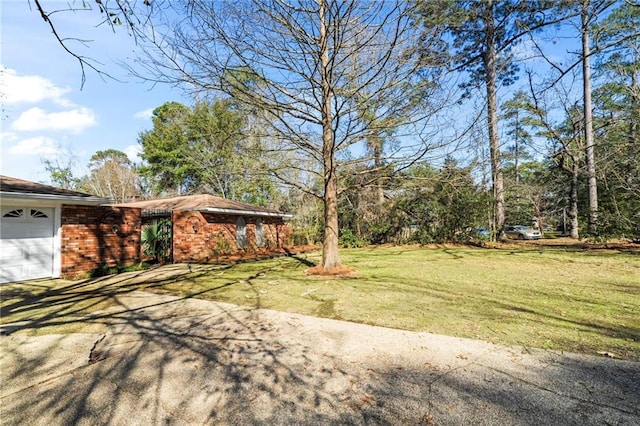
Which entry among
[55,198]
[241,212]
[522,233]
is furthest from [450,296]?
[522,233]

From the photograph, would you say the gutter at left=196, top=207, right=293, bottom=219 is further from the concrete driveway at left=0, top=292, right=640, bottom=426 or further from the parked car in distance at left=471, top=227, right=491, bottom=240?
the parked car in distance at left=471, top=227, right=491, bottom=240

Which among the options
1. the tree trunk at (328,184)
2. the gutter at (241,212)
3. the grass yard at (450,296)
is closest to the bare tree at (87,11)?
the grass yard at (450,296)

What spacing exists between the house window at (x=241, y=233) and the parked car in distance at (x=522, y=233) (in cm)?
1919

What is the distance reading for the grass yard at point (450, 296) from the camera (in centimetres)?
407

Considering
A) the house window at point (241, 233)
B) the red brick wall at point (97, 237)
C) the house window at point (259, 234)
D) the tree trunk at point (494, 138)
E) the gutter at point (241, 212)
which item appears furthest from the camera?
the house window at point (259, 234)

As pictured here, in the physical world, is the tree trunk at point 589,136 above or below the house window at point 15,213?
above

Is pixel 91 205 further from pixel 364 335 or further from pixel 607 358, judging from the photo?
pixel 607 358

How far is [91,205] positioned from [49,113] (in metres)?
5.37

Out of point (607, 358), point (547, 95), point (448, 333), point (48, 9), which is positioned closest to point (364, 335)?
point (448, 333)

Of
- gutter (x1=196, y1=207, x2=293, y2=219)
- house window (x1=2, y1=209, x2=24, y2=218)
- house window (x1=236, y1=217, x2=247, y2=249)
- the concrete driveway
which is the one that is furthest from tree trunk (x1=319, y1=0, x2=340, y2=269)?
house window (x1=236, y1=217, x2=247, y2=249)

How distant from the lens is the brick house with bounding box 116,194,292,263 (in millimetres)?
12445

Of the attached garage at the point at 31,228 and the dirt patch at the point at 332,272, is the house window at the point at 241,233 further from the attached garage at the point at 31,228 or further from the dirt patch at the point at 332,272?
the dirt patch at the point at 332,272

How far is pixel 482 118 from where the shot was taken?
306 inches

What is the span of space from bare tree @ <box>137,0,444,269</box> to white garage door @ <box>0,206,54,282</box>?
5415mm
